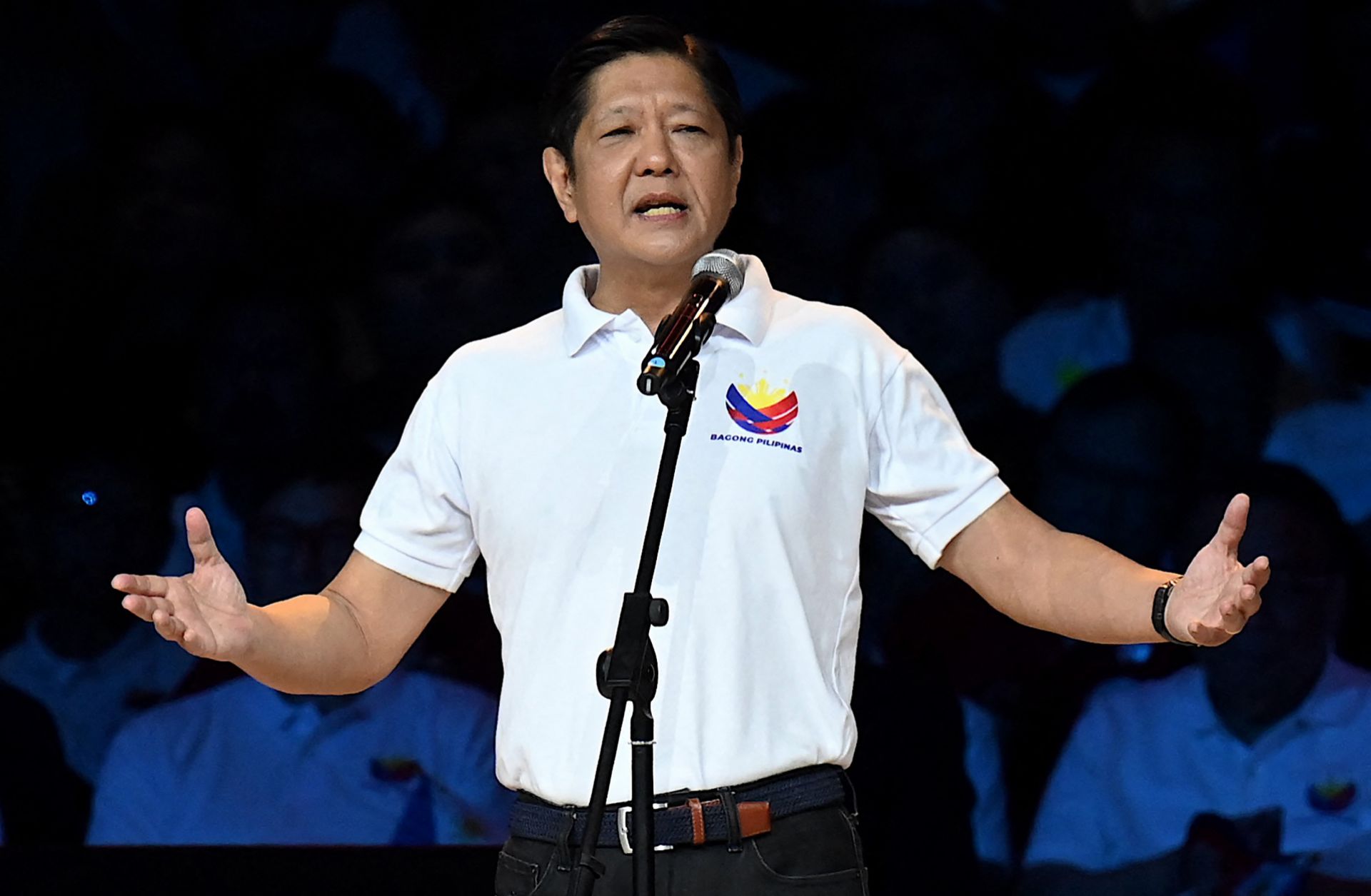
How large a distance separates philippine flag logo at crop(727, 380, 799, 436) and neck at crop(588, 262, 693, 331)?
20 cm

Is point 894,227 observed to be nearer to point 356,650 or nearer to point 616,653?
point 356,650

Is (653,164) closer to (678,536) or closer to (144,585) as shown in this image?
(678,536)

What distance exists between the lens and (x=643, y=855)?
1528 mm

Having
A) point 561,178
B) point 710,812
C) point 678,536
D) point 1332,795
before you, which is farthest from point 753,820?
point 1332,795

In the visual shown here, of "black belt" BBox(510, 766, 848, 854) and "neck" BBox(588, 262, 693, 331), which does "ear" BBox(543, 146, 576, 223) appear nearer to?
"neck" BBox(588, 262, 693, 331)

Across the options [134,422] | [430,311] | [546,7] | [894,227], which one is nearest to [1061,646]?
[894,227]

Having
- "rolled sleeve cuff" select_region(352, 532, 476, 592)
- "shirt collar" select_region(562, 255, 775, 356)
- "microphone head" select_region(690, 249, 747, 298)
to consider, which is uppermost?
"shirt collar" select_region(562, 255, 775, 356)

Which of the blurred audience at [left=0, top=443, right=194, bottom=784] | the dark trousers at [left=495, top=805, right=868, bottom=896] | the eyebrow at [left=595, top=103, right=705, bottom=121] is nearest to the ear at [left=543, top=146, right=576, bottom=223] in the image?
the eyebrow at [left=595, top=103, right=705, bottom=121]

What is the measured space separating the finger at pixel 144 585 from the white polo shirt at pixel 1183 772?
95.6 inches

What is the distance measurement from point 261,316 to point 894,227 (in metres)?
1.52

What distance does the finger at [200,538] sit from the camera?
1.76 metres

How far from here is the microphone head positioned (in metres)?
1.75

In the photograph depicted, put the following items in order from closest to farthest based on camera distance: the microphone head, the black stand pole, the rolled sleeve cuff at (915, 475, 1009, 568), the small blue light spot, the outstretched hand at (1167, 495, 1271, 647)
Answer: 1. the black stand pole
2. the outstretched hand at (1167, 495, 1271, 647)
3. the microphone head
4. the rolled sleeve cuff at (915, 475, 1009, 568)
5. the small blue light spot

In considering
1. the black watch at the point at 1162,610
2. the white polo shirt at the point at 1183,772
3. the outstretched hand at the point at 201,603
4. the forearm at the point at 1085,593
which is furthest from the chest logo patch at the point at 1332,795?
the outstretched hand at the point at 201,603
